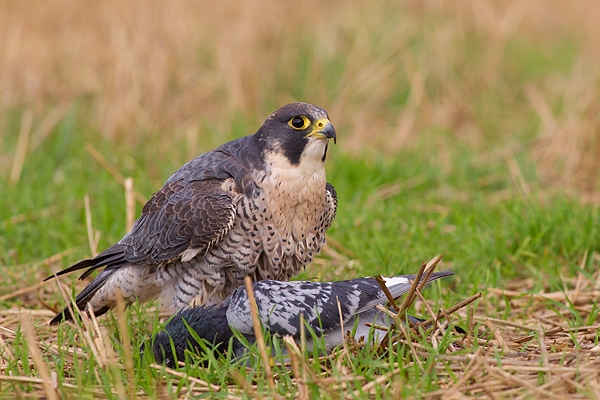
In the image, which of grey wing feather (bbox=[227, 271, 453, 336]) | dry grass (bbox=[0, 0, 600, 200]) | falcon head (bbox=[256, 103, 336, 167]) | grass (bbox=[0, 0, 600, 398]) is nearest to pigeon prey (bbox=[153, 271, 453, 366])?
grey wing feather (bbox=[227, 271, 453, 336])

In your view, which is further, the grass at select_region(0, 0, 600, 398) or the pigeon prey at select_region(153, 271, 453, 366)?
the pigeon prey at select_region(153, 271, 453, 366)

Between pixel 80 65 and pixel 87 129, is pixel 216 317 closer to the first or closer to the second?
pixel 87 129

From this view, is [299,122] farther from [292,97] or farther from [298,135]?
[292,97]

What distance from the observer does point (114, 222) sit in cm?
607

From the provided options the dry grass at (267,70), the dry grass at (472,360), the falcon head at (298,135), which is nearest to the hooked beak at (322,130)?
the falcon head at (298,135)

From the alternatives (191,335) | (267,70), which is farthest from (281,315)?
(267,70)

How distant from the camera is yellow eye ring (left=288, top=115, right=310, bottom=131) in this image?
161 inches

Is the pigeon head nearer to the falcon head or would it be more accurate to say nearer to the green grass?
the green grass

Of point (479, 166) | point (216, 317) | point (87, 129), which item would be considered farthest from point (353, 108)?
point (216, 317)

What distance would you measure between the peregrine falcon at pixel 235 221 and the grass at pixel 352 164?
309mm

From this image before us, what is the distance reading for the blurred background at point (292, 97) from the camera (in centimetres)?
703

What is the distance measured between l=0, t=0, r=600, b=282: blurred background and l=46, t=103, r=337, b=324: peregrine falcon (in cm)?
189

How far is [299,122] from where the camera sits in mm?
4125

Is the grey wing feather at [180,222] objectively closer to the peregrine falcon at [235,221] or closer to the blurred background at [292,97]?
the peregrine falcon at [235,221]
